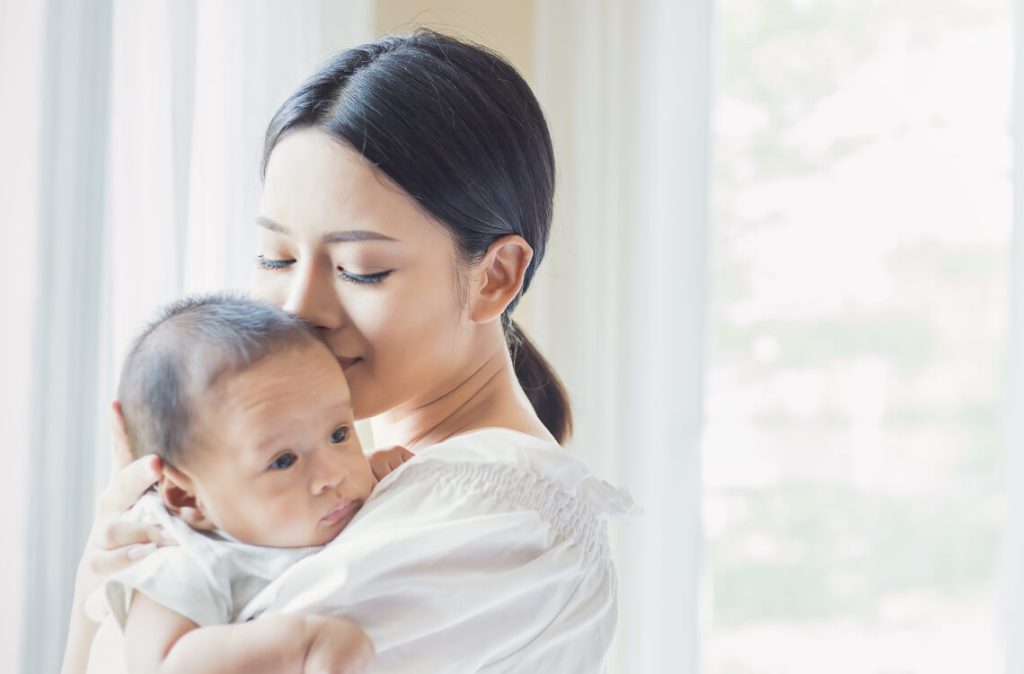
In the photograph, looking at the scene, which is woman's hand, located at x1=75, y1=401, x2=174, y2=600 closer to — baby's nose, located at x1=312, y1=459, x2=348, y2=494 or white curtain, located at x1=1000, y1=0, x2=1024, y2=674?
baby's nose, located at x1=312, y1=459, x2=348, y2=494

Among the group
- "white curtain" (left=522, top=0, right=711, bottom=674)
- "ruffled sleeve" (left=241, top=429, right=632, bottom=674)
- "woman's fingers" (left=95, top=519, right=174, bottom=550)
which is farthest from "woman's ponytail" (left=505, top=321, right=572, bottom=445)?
"white curtain" (left=522, top=0, right=711, bottom=674)

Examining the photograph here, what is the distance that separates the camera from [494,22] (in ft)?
9.14

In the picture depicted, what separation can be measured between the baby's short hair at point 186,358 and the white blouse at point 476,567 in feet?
0.51

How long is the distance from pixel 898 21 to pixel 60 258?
2.26m

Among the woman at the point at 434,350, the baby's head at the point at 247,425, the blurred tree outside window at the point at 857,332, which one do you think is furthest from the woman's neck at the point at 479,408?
the blurred tree outside window at the point at 857,332

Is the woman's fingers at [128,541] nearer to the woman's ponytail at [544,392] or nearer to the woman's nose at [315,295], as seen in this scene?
the woman's nose at [315,295]

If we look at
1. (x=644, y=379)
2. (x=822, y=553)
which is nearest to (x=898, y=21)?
(x=644, y=379)

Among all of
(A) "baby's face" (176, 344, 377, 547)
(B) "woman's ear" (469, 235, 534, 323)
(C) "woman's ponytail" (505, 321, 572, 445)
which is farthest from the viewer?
(C) "woman's ponytail" (505, 321, 572, 445)

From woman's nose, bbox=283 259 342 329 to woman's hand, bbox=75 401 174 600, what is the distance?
183 mm

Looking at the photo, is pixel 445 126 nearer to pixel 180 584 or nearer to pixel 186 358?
pixel 186 358

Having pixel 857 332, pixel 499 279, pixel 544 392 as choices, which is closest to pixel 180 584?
pixel 499 279

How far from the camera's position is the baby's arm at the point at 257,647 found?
788mm

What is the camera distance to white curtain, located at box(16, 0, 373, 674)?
1629 mm

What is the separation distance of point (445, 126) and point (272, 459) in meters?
0.35
